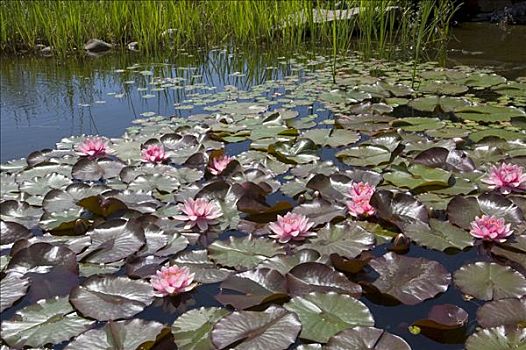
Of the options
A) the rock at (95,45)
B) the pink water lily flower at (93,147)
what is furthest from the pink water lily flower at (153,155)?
the rock at (95,45)

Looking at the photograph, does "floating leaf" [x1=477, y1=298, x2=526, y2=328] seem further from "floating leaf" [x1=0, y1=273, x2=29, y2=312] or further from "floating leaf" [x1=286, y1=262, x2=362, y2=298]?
"floating leaf" [x1=0, y1=273, x2=29, y2=312]

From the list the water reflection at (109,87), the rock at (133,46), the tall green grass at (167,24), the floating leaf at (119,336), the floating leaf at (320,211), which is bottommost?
the floating leaf at (119,336)

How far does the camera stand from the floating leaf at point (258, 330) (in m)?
1.11

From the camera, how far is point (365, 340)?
3.60 feet

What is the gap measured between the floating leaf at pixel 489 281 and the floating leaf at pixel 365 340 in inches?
12.7

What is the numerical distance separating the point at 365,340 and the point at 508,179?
3.07ft

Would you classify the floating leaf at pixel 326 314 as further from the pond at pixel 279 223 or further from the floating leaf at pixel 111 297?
the floating leaf at pixel 111 297

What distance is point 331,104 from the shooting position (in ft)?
10.2

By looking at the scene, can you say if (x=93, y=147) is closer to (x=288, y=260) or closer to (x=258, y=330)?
(x=288, y=260)

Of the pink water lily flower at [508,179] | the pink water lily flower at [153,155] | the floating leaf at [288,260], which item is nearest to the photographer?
the floating leaf at [288,260]

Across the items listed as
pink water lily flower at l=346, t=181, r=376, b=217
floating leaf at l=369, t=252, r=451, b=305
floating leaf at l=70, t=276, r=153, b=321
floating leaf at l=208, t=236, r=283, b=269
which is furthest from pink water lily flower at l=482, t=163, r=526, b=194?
floating leaf at l=70, t=276, r=153, b=321

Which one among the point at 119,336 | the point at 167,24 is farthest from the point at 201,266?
the point at 167,24

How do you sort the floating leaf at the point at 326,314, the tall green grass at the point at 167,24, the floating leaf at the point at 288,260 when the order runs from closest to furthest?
the floating leaf at the point at 326,314 → the floating leaf at the point at 288,260 → the tall green grass at the point at 167,24

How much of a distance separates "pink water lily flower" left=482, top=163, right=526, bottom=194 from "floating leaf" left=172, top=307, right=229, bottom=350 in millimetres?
1032
